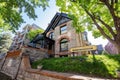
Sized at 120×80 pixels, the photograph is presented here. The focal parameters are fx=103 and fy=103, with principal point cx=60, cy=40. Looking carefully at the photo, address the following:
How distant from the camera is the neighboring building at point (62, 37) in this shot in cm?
1619

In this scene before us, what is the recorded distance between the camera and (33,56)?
1169cm

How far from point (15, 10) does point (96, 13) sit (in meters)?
8.61

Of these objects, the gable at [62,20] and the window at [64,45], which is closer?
the window at [64,45]

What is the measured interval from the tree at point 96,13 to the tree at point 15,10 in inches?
101

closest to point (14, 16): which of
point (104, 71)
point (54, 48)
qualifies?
point (104, 71)

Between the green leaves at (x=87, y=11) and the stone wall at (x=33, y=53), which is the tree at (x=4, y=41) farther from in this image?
the green leaves at (x=87, y=11)

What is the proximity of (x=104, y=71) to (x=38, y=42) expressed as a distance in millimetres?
17356

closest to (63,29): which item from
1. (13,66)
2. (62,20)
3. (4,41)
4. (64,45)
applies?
(62,20)

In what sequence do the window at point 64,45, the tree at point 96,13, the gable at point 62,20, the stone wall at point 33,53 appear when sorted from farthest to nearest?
1. the gable at point 62,20
2. the window at point 64,45
3. the stone wall at point 33,53
4. the tree at point 96,13

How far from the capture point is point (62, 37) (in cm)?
1780

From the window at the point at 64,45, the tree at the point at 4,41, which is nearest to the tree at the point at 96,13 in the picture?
the window at the point at 64,45

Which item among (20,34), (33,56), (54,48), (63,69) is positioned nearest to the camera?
(63,69)

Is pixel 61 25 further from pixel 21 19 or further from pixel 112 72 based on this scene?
pixel 112 72

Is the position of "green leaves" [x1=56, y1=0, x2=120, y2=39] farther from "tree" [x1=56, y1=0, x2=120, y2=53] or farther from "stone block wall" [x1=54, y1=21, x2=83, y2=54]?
"stone block wall" [x1=54, y1=21, x2=83, y2=54]
